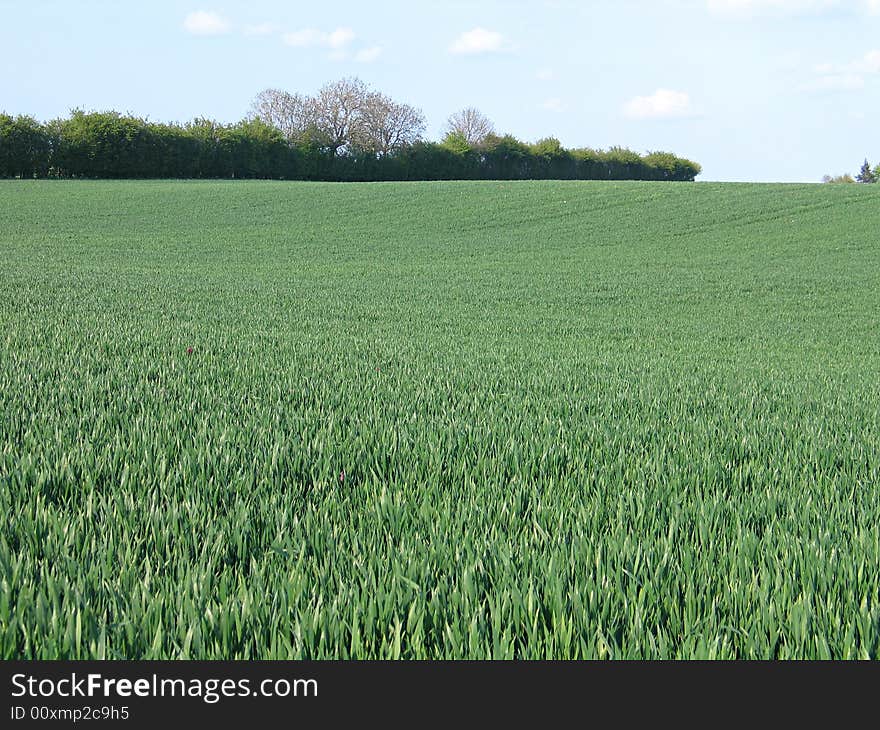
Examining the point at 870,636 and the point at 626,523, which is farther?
the point at 626,523

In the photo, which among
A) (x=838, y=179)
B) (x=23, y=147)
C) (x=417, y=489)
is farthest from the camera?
(x=838, y=179)

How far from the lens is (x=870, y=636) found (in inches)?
90.0

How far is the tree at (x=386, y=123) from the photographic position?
7594 cm

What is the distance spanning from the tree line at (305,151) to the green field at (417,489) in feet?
173

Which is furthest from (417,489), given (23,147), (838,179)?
(838,179)

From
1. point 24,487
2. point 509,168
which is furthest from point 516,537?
point 509,168

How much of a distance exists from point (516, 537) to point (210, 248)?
89.5ft

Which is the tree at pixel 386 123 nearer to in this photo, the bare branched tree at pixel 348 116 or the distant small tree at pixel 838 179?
the bare branched tree at pixel 348 116

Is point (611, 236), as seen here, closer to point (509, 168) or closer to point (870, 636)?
point (870, 636)

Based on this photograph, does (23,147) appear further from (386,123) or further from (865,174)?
(865,174)

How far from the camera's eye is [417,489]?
3617mm

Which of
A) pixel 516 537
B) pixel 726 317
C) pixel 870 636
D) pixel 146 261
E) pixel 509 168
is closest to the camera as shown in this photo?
pixel 870 636

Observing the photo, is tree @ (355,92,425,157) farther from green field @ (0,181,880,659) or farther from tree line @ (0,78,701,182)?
green field @ (0,181,880,659)

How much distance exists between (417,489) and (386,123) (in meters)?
77.1
